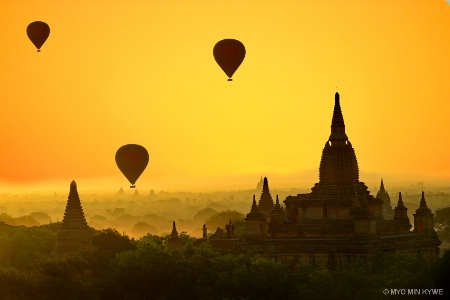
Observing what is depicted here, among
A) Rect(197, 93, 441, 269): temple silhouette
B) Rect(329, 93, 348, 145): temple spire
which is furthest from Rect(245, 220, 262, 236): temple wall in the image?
Rect(329, 93, 348, 145): temple spire

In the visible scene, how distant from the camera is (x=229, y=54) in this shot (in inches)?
4291

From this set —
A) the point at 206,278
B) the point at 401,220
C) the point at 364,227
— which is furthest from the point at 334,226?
the point at 206,278

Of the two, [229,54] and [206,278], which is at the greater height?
[229,54]

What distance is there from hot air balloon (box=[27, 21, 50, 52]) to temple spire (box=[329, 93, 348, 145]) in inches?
1223

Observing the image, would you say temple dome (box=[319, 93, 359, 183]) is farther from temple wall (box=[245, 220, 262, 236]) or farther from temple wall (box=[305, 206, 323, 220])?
temple wall (box=[245, 220, 262, 236])

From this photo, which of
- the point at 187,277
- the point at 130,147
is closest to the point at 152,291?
the point at 187,277

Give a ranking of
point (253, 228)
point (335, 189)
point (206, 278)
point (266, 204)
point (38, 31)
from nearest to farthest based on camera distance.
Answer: point (206, 278), point (253, 228), point (335, 189), point (266, 204), point (38, 31)

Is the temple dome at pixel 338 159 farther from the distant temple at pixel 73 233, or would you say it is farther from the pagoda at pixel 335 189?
the distant temple at pixel 73 233

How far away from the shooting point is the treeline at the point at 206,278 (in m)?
82.6

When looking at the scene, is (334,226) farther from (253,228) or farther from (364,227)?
(253,228)

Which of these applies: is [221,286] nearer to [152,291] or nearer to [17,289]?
[152,291]

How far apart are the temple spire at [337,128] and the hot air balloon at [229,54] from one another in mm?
10419

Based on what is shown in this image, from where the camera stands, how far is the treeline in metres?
82.6

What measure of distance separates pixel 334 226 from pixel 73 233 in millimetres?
25792
